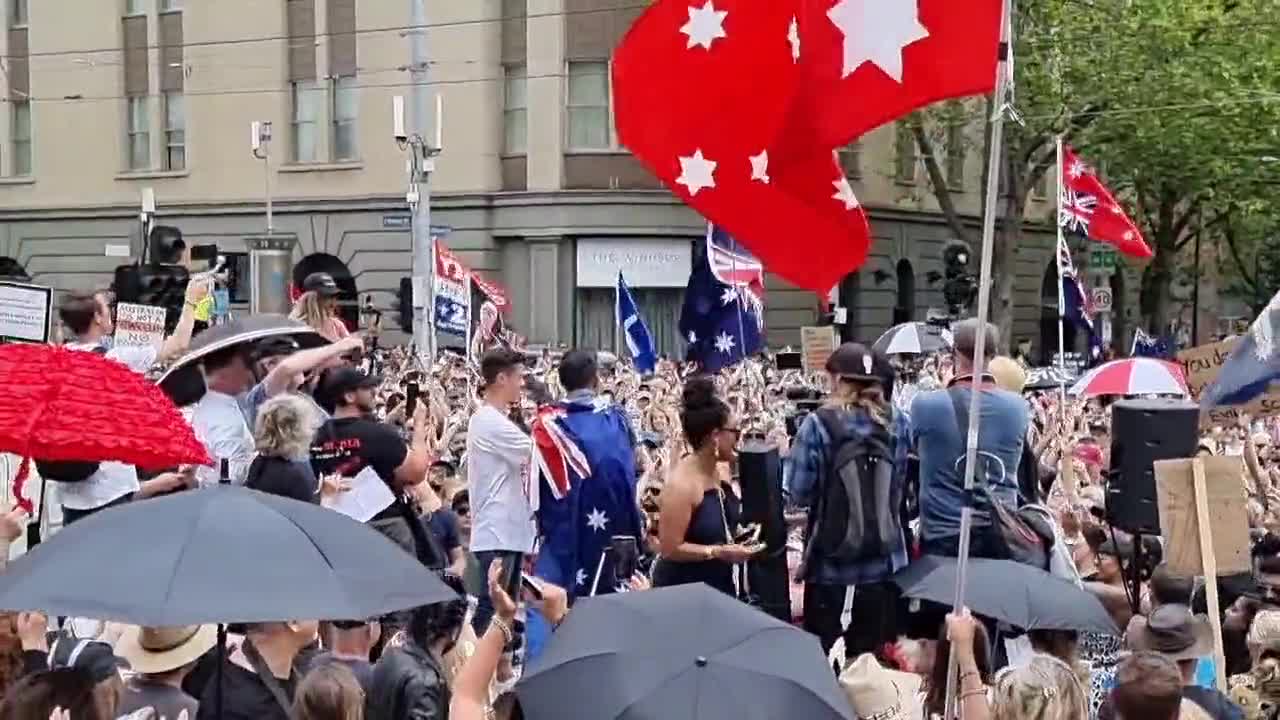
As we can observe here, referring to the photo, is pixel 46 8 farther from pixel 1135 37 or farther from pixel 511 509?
pixel 511 509

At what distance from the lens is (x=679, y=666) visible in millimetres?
3871

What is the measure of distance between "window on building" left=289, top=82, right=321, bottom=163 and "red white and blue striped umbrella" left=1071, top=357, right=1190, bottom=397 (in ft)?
75.4

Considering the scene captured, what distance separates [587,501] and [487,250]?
2533 centimetres

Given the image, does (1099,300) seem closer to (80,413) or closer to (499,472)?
(499,472)

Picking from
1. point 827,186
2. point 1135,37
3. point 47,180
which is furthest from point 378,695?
point 47,180

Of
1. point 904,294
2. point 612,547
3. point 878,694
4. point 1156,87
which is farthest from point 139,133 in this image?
point 878,694

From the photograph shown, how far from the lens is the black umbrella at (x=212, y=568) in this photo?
424 centimetres

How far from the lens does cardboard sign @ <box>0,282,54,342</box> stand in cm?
846

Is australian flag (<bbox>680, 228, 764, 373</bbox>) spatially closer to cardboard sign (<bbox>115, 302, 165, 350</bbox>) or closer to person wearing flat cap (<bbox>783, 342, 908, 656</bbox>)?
cardboard sign (<bbox>115, 302, 165, 350</bbox>)

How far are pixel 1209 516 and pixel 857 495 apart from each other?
139 cm

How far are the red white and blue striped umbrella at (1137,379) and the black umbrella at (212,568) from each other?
1031 centimetres

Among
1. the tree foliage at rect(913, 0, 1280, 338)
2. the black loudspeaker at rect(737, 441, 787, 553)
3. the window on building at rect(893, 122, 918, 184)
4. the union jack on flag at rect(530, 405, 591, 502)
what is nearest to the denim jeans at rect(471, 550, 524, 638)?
the union jack on flag at rect(530, 405, 591, 502)

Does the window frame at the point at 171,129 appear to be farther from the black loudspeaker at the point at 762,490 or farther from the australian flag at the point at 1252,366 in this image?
the australian flag at the point at 1252,366

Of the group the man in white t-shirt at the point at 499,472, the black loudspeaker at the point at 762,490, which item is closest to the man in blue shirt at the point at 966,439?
the black loudspeaker at the point at 762,490
